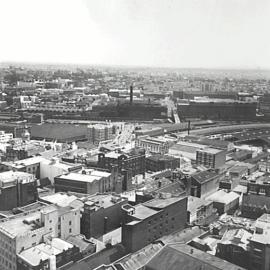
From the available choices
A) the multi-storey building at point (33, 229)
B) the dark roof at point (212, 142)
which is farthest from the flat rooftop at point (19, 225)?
the dark roof at point (212, 142)

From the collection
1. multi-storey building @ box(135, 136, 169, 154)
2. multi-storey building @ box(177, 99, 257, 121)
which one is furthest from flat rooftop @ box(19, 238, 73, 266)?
multi-storey building @ box(177, 99, 257, 121)

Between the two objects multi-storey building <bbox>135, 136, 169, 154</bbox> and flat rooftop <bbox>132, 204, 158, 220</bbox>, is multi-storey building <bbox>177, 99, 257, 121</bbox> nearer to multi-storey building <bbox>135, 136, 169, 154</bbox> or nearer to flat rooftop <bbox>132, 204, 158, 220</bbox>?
multi-storey building <bbox>135, 136, 169, 154</bbox>

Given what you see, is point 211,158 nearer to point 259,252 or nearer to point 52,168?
point 52,168

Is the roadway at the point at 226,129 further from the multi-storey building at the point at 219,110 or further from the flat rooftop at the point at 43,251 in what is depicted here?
the flat rooftop at the point at 43,251

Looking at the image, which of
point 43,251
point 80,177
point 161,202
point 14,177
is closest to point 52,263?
point 43,251

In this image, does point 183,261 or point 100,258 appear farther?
point 100,258

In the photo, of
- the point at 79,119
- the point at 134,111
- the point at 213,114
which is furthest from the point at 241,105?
the point at 79,119

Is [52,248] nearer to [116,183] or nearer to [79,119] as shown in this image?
[116,183]
